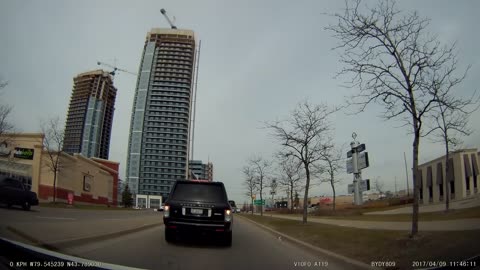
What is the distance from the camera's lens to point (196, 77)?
35.1 m

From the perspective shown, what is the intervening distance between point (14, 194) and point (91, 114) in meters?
65.1

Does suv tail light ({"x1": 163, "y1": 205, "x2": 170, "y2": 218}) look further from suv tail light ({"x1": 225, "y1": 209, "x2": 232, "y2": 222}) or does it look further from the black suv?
suv tail light ({"x1": 225, "y1": 209, "x2": 232, "y2": 222})

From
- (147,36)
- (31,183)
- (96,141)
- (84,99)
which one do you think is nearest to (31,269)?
(31,183)

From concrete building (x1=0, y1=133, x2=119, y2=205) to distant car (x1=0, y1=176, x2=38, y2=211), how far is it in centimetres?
1305

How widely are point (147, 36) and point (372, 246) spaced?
57.3 metres

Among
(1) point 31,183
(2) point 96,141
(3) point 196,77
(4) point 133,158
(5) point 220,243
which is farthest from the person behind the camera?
(2) point 96,141

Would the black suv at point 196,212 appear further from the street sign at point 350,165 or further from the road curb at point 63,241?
the street sign at point 350,165

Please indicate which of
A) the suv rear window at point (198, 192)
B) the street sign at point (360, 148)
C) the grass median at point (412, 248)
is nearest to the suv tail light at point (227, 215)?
the suv rear window at point (198, 192)

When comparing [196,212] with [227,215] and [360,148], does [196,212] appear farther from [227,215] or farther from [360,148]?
[360,148]

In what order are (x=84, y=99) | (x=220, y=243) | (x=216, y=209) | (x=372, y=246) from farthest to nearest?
(x=84, y=99), (x=220, y=243), (x=216, y=209), (x=372, y=246)

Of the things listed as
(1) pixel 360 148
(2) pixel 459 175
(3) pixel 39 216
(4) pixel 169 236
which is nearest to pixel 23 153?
(3) pixel 39 216

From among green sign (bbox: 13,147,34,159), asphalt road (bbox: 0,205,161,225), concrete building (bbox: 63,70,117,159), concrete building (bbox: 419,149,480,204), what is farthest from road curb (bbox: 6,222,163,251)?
concrete building (bbox: 63,70,117,159)

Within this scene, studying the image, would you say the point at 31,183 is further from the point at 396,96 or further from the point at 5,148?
the point at 396,96

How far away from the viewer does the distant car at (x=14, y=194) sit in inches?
793
